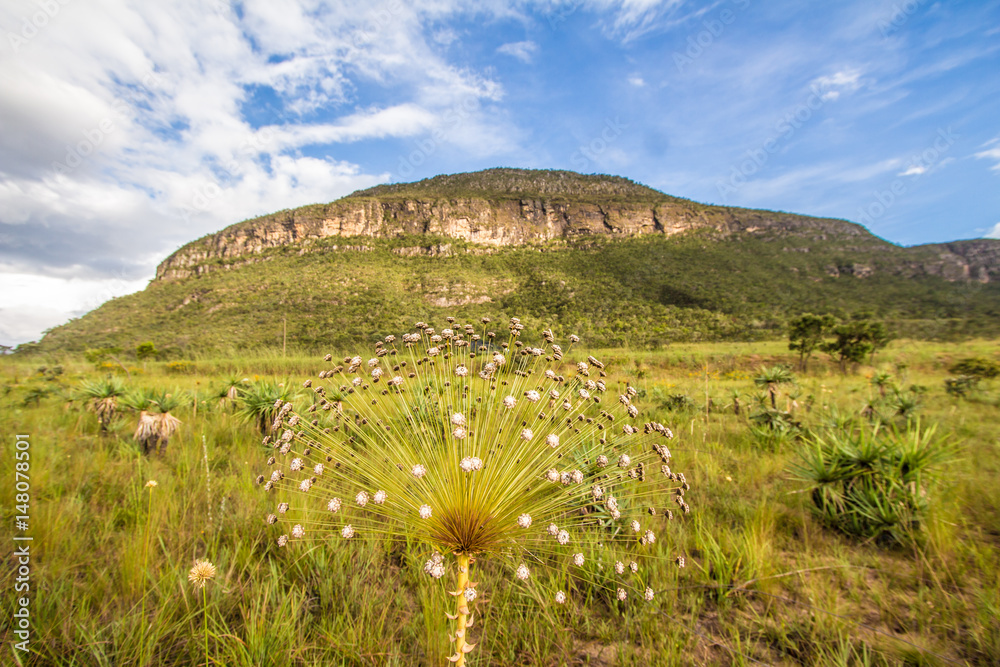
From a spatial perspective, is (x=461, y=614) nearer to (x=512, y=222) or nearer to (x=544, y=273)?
(x=544, y=273)

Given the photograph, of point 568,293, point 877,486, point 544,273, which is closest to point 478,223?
point 544,273

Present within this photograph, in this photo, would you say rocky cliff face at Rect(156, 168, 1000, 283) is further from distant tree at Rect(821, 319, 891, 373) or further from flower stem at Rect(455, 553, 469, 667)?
flower stem at Rect(455, 553, 469, 667)

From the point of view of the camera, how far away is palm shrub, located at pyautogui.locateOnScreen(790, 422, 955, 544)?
8.99ft

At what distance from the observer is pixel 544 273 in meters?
70.1

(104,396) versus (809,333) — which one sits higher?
(809,333)

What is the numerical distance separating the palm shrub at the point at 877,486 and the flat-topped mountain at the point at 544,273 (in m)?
17.1

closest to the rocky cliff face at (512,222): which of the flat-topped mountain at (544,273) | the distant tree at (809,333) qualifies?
the flat-topped mountain at (544,273)

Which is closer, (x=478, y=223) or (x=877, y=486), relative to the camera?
(x=877, y=486)

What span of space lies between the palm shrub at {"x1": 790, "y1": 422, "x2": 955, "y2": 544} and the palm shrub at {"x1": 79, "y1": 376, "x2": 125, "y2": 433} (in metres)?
8.13

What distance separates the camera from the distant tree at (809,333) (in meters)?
24.5

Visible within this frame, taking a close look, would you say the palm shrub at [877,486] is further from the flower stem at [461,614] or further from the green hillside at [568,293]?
the green hillside at [568,293]

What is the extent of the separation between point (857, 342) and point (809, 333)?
3.47m

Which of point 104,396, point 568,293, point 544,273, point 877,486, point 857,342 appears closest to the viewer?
point 877,486

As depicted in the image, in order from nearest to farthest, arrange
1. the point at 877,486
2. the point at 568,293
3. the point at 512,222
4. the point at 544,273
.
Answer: the point at 877,486 → the point at 568,293 → the point at 544,273 → the point at 512,222
